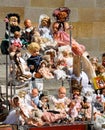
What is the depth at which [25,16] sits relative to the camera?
485 inches

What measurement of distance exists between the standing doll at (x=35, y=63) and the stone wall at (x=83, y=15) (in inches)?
117

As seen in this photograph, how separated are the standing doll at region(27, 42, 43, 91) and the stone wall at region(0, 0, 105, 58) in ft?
9.75

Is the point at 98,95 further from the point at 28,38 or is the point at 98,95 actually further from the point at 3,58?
the point at 3,58

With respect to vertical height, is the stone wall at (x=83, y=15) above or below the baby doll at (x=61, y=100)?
above

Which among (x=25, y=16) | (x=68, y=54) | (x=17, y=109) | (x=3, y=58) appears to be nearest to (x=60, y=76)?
(x=68, y=54)

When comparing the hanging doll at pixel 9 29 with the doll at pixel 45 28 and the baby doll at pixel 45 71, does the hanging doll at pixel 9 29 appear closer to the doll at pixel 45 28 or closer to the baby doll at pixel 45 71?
the doll at pixel 45 28

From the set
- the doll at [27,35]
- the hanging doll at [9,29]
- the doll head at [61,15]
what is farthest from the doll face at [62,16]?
the hanging doll at [9,29]

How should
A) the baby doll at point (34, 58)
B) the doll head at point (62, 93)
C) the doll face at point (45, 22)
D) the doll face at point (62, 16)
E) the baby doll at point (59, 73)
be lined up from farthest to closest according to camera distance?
the doll face at point (62, 16), the doll face at point (45, 22), the baby doll at point (59, 73), the baby doll at point (34, 58), the doll head at point (62, 93)

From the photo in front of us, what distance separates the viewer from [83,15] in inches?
507

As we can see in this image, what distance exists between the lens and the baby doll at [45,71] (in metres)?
9.25

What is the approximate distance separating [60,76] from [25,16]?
3.25 m

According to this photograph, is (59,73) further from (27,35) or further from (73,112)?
(27,35)

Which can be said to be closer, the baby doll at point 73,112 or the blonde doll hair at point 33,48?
the baby doll at point 73,112

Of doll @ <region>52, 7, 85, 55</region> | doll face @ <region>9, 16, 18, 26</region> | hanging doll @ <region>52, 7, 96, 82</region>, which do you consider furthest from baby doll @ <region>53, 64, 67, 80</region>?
doll face @ <region>9, 16, 18, 26</region>
